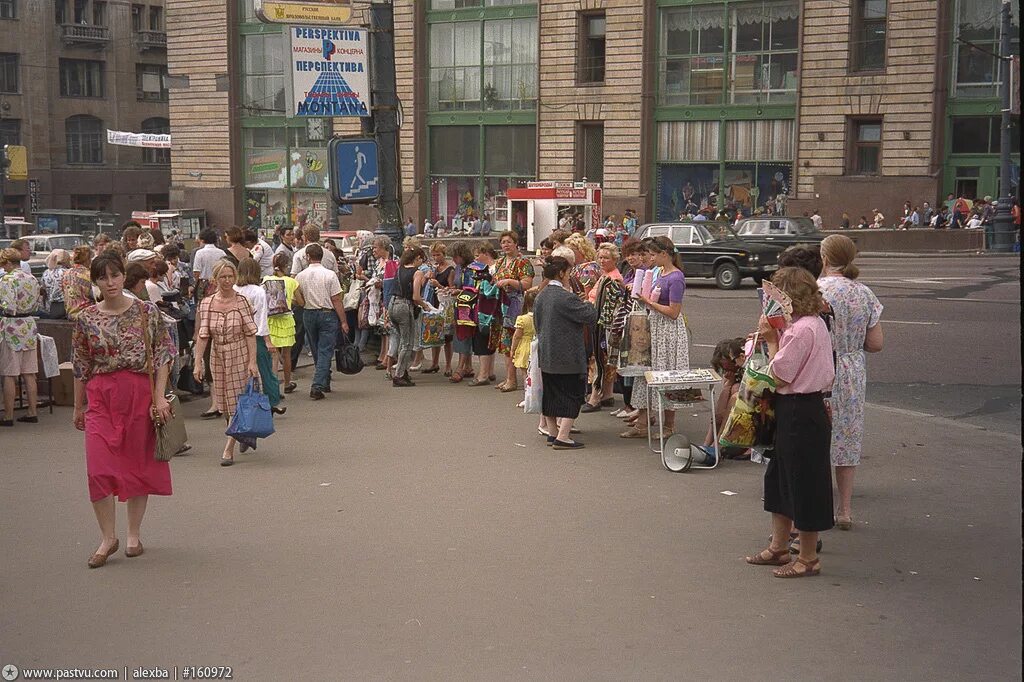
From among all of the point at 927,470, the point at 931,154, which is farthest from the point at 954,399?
the point at 931,154

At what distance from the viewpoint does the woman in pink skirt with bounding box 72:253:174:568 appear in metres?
7.17

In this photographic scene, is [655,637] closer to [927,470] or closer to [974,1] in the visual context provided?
[927,470]

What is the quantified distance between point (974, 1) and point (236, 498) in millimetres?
38104

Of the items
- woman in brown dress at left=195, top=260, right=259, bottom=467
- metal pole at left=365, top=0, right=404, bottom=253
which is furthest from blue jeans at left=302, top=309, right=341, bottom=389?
woman in brown dress at left=195, top=260, right=259, bottom=467

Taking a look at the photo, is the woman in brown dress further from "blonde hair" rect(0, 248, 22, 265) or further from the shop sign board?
the shop sign board

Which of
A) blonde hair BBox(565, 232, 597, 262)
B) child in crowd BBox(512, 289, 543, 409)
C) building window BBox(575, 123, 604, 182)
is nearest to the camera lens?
child in crowd BBox(512, 289, 543, 409)

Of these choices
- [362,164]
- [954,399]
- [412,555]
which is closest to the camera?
[412,555]

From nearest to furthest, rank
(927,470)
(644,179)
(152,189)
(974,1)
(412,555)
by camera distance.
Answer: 1. (412,555)
2. (927,470)
3. (974,1)
4. (644,179)
5. (152,189)

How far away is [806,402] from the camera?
6777 mm

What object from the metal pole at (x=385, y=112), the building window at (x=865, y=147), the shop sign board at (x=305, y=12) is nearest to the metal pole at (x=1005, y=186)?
the building window at (x=865, y=147)

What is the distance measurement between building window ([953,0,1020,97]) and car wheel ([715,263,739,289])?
1692cm

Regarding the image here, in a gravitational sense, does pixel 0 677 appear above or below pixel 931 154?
below

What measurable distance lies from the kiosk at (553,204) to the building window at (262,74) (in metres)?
17.3

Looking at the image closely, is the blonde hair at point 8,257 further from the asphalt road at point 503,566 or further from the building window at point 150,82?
the building window at point 150,82
